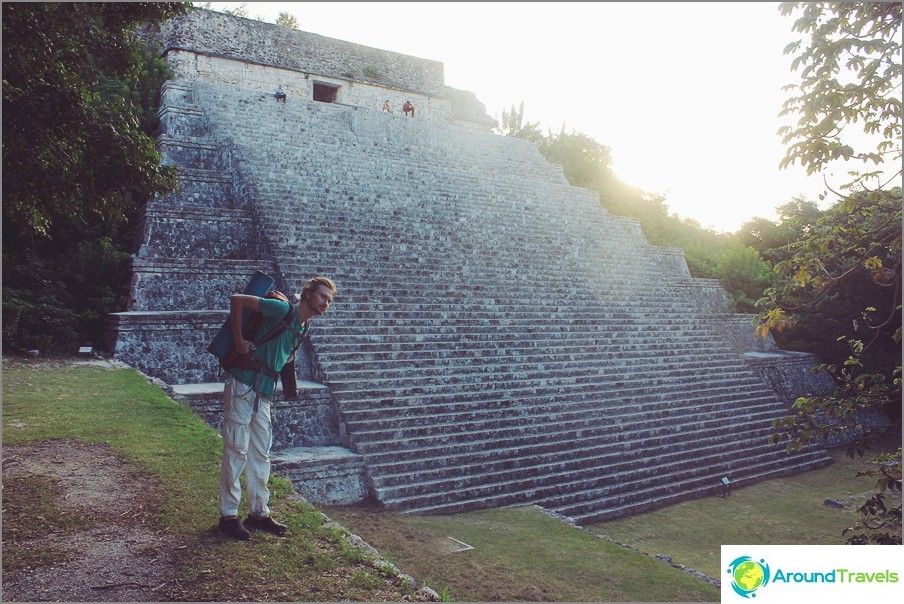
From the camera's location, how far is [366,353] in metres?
8.67

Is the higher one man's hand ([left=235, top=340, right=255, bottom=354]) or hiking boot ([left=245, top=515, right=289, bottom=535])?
man's hand ([left=235, top=340, right=255, bottom=354])

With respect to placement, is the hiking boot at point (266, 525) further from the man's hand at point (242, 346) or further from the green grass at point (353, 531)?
the man's hand at point (242, 346)

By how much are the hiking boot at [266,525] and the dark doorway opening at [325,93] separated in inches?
817

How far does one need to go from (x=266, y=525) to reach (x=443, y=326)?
243 inches

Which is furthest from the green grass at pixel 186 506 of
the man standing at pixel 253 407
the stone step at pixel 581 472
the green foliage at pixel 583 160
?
the green foliage at pixel 583 160

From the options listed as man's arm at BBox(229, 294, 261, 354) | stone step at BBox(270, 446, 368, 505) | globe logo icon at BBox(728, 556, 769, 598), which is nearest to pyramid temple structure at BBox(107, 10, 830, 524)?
stone step at BBox(270, 446, 368, 505)

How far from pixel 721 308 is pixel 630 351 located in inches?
169


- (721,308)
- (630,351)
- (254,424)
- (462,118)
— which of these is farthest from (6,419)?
(462,118)

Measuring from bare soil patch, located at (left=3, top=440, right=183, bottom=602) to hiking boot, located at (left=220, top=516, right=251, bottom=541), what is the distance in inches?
10.1

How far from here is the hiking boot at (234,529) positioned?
3.65m

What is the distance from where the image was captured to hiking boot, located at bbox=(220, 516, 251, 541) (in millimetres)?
3648

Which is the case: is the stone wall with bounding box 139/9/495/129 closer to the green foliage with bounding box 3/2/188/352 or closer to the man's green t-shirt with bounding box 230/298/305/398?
the green foliage with bounding box 3/2/188/352

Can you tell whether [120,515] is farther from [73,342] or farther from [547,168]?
[547,168]

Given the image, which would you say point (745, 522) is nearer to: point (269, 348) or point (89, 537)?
point (269, 348)
